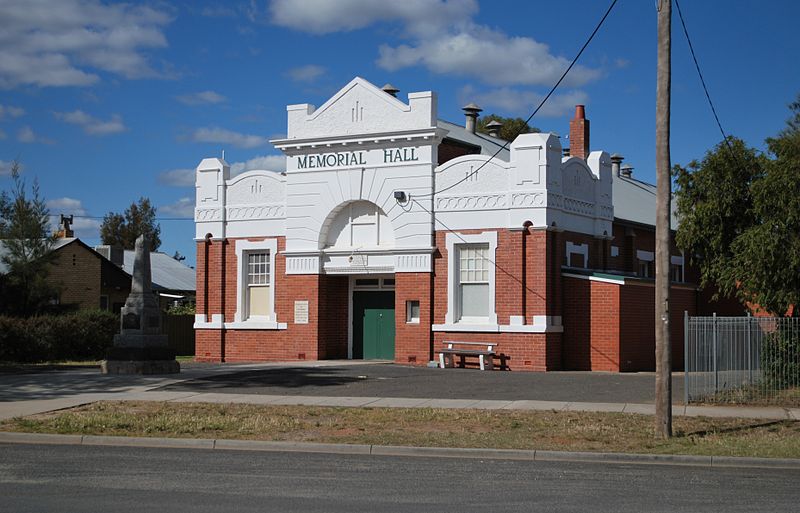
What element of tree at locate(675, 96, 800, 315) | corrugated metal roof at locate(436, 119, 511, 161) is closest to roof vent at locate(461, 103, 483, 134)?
corrugated metal roof at locate(436, 119, 511, 161)

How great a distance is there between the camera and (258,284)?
3241cm

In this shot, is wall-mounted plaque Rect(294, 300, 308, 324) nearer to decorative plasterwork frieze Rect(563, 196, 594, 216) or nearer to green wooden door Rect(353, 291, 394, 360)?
green wooden door Rect(353, 291, 394, 360)

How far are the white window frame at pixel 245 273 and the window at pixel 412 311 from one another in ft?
16.3

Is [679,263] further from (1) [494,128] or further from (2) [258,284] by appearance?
(2) [258,284]

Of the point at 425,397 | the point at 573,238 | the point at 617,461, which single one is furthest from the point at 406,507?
the point at 573,238

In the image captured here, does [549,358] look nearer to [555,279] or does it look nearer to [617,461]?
[555,279]

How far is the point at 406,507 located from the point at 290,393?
11449 mm

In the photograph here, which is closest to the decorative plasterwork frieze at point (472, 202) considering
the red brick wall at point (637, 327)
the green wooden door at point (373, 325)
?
the green wooden door at point (373, 325)

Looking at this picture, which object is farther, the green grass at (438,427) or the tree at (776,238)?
the tree at (776,238)

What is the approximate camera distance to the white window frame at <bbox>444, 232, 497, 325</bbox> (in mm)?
28203

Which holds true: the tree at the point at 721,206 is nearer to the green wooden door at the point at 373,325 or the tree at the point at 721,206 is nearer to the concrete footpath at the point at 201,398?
the concrete footpath at the point at 201,398

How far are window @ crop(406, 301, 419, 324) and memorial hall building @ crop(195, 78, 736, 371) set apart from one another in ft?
0.15

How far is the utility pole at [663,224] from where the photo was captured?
14609mm

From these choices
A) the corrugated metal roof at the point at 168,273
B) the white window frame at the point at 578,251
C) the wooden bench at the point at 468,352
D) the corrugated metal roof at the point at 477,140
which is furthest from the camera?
the corrugated metal roof at the point at 168,273
